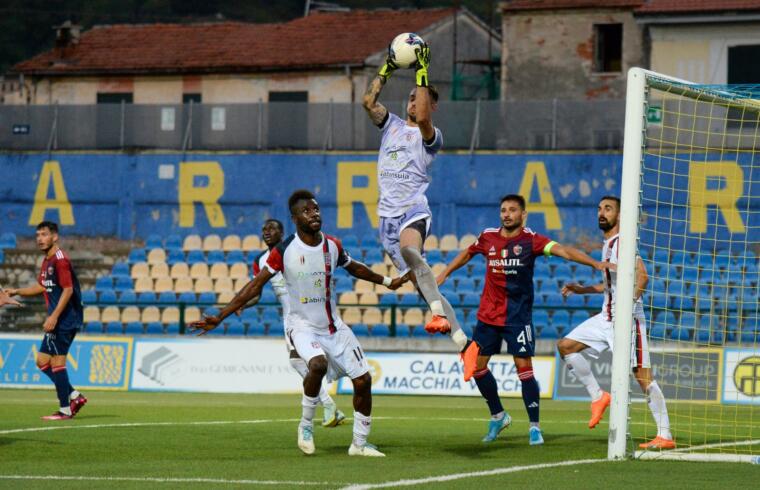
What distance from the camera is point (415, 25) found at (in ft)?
154

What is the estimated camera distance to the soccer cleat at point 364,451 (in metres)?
12.4

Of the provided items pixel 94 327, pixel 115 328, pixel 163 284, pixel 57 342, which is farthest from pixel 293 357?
pixel 163 284

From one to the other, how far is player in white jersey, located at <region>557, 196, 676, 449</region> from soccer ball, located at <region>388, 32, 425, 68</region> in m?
2.49

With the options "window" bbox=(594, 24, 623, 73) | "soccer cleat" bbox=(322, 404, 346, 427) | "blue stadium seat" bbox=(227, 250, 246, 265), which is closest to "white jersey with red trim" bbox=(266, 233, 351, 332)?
"soccer cleat" bbox=(322, 404, 346, 427)

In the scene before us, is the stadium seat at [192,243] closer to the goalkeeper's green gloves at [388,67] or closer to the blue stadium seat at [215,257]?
the blue stadium seat at [215,257]

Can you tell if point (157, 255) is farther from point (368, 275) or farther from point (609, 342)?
point (368, 275)

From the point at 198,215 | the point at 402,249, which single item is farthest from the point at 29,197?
the point at 402,249

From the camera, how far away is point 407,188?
525 inches

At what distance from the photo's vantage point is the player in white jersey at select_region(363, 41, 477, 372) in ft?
42.6

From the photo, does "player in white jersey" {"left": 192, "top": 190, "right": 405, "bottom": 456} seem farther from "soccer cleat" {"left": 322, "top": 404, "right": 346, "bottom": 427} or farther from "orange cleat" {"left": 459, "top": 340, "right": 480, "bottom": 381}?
"soccer cleat" {"left": 322, "top": 404, "right": 346, "bottom": 427}

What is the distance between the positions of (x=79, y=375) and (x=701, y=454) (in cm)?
1515

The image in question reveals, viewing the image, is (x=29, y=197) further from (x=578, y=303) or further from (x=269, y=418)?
(x=269, y=418)

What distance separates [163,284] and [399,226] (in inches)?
761

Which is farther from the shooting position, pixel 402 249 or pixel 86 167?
pixel 86 167
